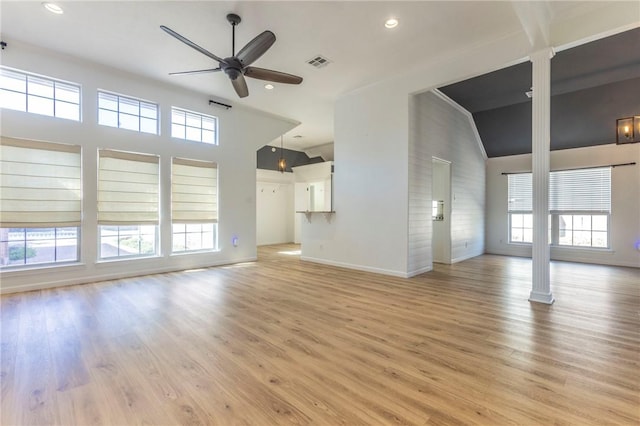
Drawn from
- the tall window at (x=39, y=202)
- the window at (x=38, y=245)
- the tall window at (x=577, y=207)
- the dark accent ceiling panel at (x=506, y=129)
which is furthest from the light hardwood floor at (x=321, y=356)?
the dark accent ceiling panel at (x=506, y=129)

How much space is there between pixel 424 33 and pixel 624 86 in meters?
4.06

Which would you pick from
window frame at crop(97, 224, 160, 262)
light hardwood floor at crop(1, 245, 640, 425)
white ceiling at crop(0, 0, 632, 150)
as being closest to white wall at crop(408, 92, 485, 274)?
white ceiling at crop(0, 0, 632, 150)

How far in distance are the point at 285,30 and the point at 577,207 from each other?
709cm

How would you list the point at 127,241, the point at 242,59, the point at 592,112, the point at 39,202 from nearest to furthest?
the point at 242,59 → the point at 39,202 → the point at 127,241 → the point at 592,112


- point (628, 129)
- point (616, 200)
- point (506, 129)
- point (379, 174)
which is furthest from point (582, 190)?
point (379, 174)

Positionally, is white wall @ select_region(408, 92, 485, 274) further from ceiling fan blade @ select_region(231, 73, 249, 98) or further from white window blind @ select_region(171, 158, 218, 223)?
white window blind @ select_region(171, 158, 218, 223)

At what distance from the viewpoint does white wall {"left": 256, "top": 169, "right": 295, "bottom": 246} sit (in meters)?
10.1

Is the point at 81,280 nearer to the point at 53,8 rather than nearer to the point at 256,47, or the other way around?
the point at 53,8

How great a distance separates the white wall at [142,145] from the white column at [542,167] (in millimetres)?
5251

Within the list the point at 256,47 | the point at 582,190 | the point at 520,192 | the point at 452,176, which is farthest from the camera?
the point at 520,192

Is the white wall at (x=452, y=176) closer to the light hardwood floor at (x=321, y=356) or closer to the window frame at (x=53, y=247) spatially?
the light hardwood floor at (x=321, y=356)

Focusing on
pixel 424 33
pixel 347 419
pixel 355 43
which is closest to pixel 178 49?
pixel 355 43

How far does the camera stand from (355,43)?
157 inches

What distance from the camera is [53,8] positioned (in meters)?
3.36
